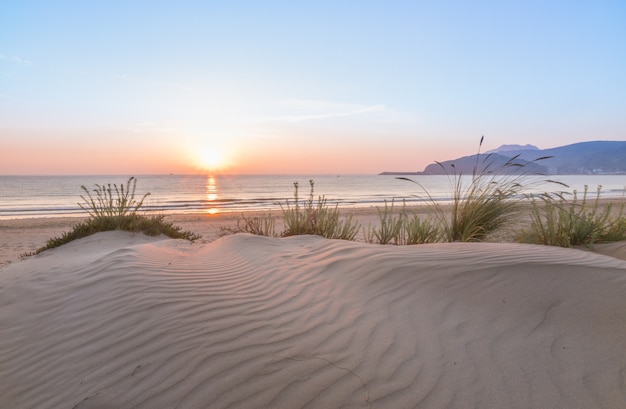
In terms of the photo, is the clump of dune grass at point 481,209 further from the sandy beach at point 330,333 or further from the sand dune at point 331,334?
the sand dune at point 331,334

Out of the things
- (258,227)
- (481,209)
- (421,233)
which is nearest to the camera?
(421,233)

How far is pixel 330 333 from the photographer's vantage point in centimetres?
238

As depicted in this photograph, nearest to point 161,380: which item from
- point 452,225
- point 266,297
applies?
point 266,297

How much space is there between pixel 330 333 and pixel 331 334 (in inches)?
0.7

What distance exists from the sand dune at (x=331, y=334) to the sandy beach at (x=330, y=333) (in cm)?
1

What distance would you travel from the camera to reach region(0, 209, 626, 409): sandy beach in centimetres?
184

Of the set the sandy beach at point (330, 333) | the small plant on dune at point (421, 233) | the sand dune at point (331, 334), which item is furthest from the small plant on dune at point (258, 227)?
the sand dune at point (331, 334)

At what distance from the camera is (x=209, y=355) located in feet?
7.07

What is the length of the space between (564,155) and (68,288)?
669 feet

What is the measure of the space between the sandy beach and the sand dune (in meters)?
0.01

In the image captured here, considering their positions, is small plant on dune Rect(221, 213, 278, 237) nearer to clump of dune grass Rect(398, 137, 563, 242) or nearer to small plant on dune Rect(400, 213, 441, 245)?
small plant on dune Rect(400, 213, 441, 245)

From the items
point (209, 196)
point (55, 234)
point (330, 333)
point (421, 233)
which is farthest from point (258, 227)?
point (209, 196)

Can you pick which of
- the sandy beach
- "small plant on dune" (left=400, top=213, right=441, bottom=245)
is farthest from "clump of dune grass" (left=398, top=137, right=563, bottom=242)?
the sandy beach

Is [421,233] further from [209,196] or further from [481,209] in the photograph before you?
[209,196]
